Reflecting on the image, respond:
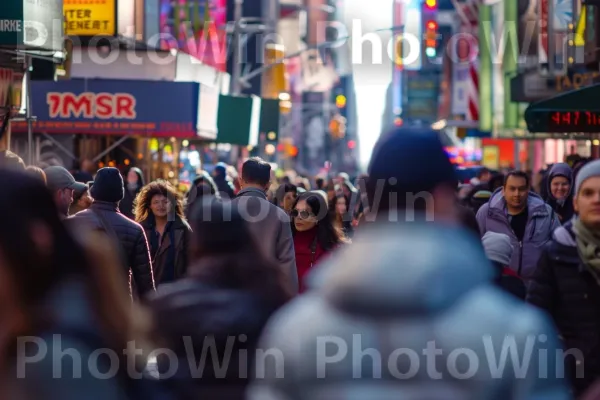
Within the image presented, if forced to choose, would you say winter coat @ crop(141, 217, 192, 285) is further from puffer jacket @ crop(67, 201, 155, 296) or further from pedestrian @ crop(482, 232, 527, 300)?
pedestrian @ crop(482, 232, 527, 300)

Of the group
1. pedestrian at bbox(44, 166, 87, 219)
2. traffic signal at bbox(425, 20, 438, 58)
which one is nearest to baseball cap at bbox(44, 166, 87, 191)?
pedestrian at bbox(44, 166, 87, 219)

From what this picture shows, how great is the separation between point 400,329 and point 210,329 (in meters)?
1.68

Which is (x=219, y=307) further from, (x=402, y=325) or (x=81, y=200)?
(x=81, y=200)

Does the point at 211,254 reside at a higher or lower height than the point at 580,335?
higher

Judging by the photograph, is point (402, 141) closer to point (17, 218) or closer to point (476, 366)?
point (476, 366)

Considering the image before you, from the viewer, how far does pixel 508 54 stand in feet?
162

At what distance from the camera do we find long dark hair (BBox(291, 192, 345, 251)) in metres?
13.1

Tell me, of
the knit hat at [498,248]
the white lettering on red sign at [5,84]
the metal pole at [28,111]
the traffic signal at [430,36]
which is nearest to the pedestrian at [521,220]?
the knit hat at [498,248]

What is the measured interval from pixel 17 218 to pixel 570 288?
3206 millimetres

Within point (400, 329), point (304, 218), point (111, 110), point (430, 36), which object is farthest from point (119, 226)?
point (430, 36)

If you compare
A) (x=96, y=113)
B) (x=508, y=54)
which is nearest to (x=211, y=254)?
(x=96, y=113)

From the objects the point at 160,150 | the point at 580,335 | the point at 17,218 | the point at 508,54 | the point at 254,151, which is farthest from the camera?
the point at 254,151

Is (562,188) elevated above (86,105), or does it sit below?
below

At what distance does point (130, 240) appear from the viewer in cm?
1066
